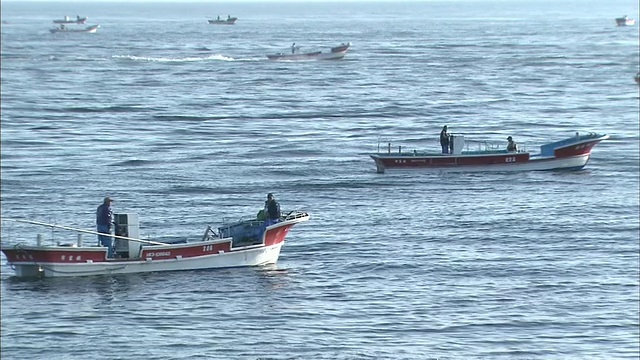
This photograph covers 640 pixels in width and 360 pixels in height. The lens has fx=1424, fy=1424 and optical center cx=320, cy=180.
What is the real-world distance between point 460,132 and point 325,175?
17.3 metres

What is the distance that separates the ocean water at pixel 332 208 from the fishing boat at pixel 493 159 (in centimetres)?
49

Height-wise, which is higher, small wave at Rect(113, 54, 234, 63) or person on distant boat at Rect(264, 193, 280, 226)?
small wave at Rect(113, 54, 234, 63)

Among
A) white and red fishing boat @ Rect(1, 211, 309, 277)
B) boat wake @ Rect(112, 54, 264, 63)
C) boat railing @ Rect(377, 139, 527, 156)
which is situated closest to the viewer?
white and red fishing boat @ Rect(1, 211, 309, 277)

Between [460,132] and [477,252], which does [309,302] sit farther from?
[460,132]

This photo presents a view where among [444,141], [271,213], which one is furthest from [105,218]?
[444,141]

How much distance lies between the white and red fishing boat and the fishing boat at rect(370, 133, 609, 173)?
18618 mm

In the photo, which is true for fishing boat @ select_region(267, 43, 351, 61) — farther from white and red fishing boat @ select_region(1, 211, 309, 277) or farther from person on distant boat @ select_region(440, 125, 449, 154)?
white and red fishing boat @ select_region(1, 211, 309, 277)

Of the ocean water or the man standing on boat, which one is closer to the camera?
the ocean water

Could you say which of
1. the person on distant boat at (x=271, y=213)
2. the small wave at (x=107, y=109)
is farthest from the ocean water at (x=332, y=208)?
the person on distant boat at (x=271, y=213)

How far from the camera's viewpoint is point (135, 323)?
32.4 metres

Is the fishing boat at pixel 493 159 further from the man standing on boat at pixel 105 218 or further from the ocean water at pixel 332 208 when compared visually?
the man standing on boat at pixel 105 218

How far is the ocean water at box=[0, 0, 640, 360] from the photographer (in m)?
31.7

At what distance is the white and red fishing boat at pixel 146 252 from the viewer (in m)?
35.9

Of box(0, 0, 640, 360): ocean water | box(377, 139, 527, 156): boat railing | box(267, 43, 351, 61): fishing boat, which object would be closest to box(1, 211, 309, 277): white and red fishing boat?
box(0, 0, 640, 360): ocean water
